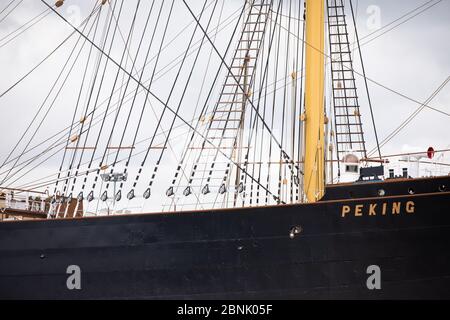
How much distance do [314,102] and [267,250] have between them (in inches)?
223

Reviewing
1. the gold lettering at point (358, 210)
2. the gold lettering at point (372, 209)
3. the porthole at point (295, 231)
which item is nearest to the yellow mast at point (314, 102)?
the porthole at point (295, 231)

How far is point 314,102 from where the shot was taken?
110ft

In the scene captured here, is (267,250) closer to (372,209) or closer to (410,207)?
(372,209)

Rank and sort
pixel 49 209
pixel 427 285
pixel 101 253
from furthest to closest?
pixel 49 209
pixel 101 253
pixel 427 285

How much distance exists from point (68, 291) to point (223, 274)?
20.7ft

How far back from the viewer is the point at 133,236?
32875 mm

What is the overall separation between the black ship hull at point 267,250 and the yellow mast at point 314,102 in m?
2.24

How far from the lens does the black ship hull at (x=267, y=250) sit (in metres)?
29.2

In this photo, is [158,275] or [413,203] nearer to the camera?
[413,203]

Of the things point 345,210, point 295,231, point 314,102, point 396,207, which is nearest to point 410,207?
point 396,207

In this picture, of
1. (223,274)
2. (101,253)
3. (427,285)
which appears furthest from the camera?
(101,253)
